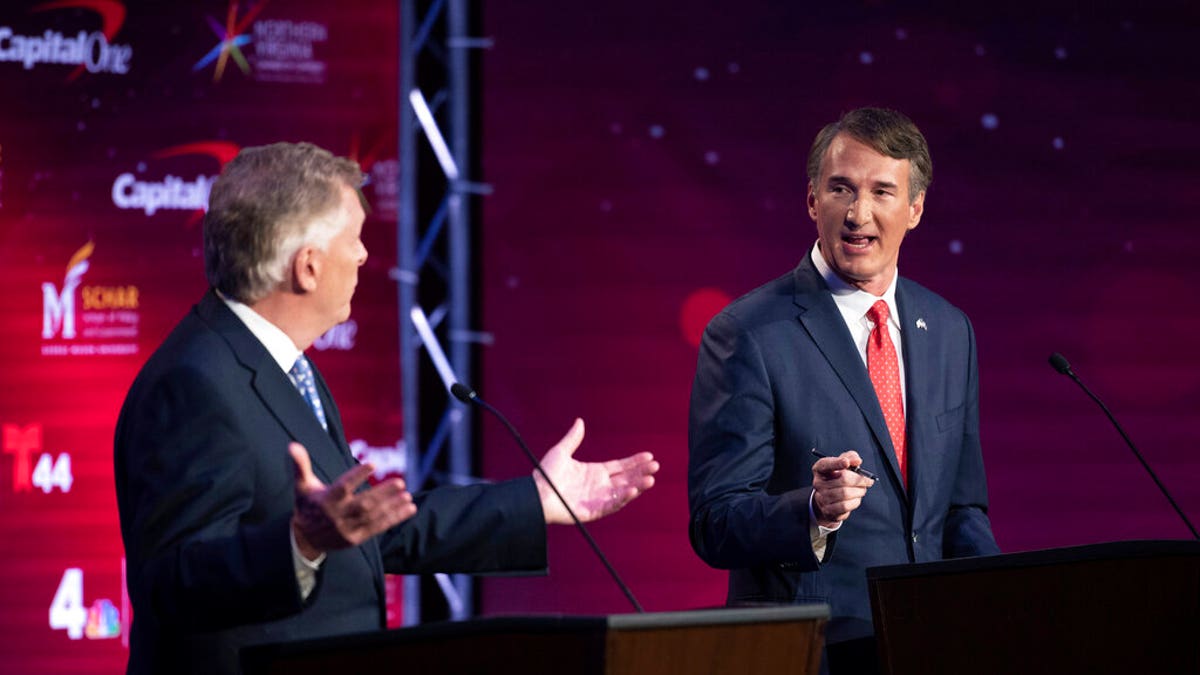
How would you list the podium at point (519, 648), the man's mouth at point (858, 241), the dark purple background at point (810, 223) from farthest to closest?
1. the dark purple background at point (810, 223)
2. the man's mouth at point (858, 241)
3. the podium at point (519, 648)

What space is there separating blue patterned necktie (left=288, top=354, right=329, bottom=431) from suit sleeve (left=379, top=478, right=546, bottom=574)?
218 mm

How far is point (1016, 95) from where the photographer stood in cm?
470

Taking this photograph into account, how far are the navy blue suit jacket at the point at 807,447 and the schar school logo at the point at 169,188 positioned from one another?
2127 mm

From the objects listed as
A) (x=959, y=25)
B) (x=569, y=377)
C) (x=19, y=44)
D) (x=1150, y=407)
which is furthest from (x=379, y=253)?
(x=1150, y=407)

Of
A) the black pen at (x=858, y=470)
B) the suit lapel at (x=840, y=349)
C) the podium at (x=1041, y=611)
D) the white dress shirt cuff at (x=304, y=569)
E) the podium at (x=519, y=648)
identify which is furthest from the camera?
the suit lapel at (x=840, y=349)

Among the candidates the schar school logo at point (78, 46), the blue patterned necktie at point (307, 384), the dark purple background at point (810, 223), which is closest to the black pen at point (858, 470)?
the blue patterned necktie at point (307, 384)

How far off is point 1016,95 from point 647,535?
6.05 feet

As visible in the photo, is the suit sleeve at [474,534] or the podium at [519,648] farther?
the suit sleeve at [474,534]

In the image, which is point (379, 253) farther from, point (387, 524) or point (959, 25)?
point (387, 524)

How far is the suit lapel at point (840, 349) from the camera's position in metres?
2.73

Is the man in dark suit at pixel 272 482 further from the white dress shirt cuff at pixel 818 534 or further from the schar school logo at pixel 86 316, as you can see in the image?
the schar school logo at pixel 86 316

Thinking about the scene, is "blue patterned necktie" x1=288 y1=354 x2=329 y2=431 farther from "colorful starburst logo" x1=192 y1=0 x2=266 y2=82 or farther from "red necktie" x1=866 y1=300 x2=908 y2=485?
"colorful starburst logo" x1=192 y1=0 x2=266 y2=82

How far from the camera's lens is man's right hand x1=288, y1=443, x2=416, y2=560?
178 cm

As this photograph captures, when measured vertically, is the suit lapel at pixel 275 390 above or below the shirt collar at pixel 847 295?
below
